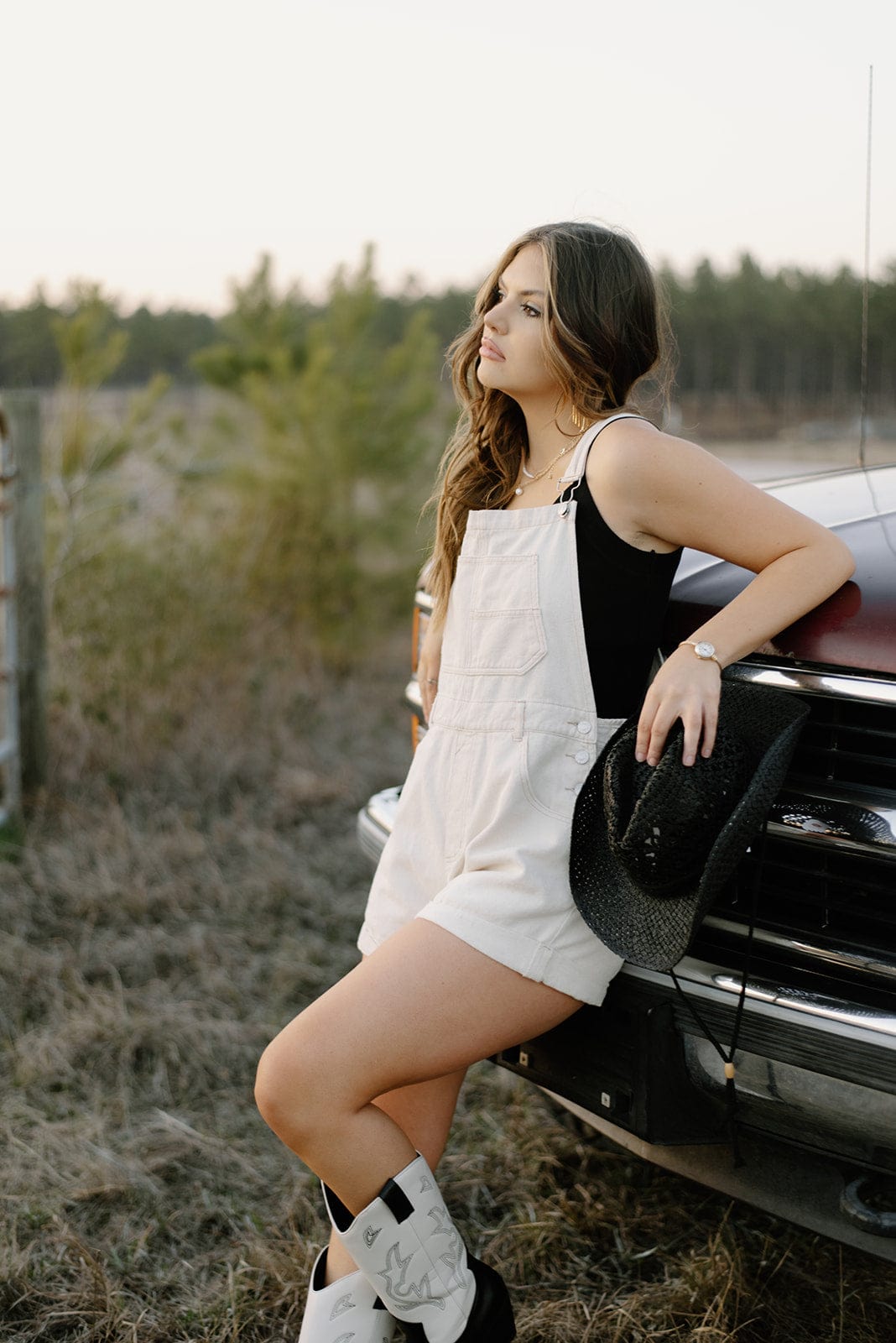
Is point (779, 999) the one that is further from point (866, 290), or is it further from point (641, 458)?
point (866, 290)

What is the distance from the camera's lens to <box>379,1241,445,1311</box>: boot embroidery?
161 cm

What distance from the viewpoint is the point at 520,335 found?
1.81 m

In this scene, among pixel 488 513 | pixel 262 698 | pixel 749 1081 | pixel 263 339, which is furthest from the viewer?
pixel 263 339

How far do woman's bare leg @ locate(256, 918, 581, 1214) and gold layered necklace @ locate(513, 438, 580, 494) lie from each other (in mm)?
724

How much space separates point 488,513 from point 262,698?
3.96 metres

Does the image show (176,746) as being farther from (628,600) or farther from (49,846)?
(628,600)

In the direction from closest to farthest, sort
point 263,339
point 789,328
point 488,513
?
point 488,513, point 263,339, point 789,328

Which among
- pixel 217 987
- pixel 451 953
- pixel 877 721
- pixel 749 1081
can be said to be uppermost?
pixel 877 721

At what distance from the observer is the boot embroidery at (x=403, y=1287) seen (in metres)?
1.61

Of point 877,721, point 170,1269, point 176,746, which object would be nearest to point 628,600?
point 877,721

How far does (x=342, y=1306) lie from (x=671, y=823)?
0.87 metres

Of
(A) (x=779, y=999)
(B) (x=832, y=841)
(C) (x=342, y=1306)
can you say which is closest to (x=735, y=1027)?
(A) (x=779, y=999)

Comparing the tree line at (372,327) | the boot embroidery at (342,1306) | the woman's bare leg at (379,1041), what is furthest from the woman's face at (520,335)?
the boot embroidery at (342,1306)

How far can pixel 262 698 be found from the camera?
5.68 metres
